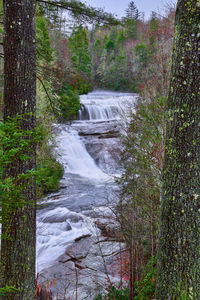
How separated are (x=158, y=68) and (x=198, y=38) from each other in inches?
211

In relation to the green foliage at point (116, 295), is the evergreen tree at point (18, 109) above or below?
above

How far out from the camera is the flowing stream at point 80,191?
844 cm

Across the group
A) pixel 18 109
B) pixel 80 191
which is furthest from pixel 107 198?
pixel 80 191

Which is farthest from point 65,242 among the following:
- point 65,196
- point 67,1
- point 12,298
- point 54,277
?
point 67,1

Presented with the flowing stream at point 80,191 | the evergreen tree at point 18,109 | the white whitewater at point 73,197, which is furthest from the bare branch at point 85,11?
the white whitewater at point 73,197

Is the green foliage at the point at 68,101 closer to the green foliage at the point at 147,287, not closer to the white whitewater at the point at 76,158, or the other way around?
the white whitewater at the point at 76,158

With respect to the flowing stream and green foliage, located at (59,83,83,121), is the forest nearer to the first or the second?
the flowing stream

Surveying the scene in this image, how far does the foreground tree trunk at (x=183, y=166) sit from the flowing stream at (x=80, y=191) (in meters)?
2.46

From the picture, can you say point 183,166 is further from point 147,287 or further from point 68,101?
point 68,101

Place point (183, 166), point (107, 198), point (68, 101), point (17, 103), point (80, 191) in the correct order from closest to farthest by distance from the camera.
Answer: point (183, 166)
point (17, 103)
point (107, 198)
point (80, 191)
point (68, 101)

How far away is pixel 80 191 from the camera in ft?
45.5

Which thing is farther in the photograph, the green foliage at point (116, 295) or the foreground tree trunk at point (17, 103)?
the green foliage at point (116, 295)

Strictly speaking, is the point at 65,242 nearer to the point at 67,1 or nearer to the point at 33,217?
the point at 33,217

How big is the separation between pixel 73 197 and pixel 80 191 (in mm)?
1054
